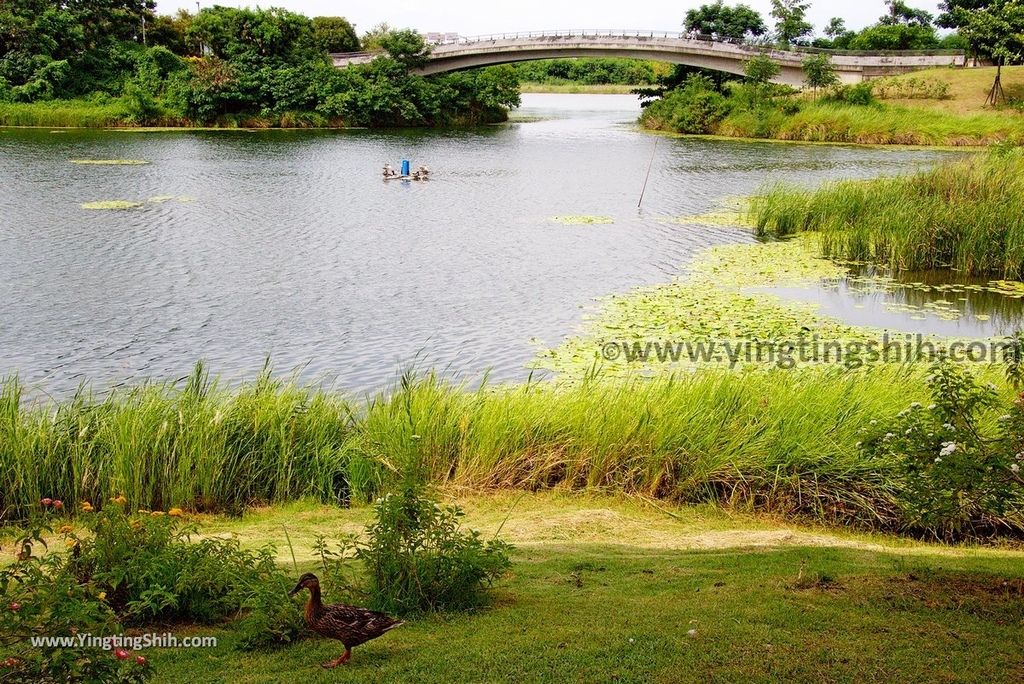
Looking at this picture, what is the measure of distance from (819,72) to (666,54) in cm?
1169

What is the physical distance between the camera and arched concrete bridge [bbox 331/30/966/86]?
197ft

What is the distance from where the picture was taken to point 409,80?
63094mm

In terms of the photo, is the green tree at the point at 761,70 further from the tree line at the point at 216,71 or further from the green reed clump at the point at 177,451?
the green reed clump at the point at 177,451

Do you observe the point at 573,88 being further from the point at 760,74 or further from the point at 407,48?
the point at 760,74

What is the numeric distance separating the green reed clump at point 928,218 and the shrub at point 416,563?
16.8 metres

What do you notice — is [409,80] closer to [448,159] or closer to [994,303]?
[448,159]

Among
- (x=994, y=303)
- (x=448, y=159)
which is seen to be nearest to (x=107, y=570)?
(x=994, y=303)

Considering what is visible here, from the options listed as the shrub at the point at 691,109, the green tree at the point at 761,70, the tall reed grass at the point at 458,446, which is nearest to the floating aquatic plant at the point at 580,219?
the tall reed grass at the point at 458,446

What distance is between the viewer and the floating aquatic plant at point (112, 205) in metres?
25.2

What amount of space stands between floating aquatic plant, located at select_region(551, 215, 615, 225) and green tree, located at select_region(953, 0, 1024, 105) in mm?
34418

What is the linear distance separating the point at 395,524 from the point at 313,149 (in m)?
41.1

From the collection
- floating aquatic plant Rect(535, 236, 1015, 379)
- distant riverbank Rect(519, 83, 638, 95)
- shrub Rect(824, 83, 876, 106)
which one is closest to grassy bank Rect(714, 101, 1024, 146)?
shrub Rect(824, 83, 876, 106)

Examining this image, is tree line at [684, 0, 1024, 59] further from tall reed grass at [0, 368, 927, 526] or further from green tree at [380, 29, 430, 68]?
tall reed grass at [0, 368, 927, 526]

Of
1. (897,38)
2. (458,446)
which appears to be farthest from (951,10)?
(458,446)
